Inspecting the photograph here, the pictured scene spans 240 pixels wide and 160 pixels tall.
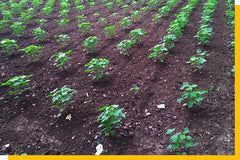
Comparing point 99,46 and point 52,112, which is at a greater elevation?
point 99,46

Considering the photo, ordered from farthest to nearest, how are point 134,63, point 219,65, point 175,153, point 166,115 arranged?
point 134,63
point 219,65
point 166,115
point 175,153

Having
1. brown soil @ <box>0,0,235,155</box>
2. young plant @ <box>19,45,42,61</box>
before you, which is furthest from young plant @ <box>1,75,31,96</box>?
young plant @ <box>19,45,42,61</box>

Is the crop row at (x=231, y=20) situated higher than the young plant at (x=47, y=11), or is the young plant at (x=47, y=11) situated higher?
the young plant at (x=47, y=11)

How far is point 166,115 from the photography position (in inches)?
115

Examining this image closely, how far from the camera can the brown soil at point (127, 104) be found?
8.41 feet

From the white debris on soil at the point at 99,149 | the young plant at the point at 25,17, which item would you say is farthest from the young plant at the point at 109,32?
the young plant at the point at 25,17

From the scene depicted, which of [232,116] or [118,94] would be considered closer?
[232,116]

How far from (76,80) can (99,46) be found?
1.83 m

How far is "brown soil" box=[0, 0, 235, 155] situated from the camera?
256 cm

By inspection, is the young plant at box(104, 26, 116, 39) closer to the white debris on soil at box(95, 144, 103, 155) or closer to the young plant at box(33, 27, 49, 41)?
the young plant at box(33, 27, 49, 41)

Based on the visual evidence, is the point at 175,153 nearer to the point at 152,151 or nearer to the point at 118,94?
the point at 152,151

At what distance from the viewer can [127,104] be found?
3.26 meters

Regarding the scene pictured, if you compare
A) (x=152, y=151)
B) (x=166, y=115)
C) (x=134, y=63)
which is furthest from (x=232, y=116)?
(x=134, y=63)

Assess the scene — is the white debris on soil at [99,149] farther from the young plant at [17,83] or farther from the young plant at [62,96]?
the young plant at [17,83]
